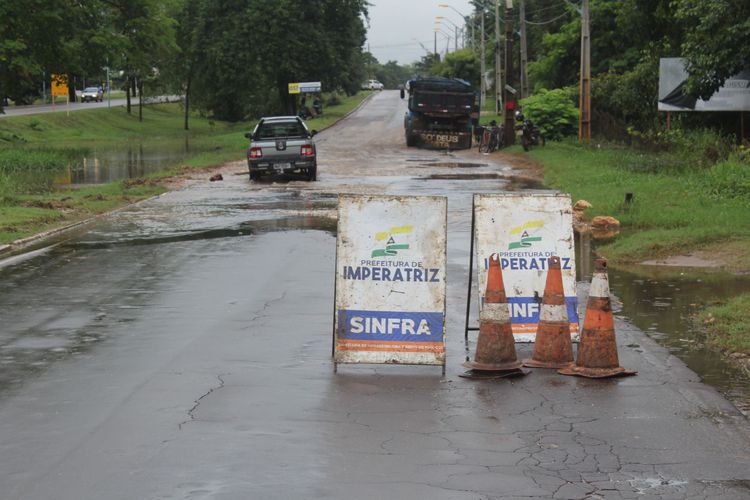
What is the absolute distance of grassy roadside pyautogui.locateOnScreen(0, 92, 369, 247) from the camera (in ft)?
74.1

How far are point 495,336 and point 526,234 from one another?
1.43m

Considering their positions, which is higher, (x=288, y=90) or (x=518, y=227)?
(x=288, y=90)

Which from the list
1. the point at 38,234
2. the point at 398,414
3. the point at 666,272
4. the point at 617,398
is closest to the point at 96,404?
the point at 398,414

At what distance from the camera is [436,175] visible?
3459 cm

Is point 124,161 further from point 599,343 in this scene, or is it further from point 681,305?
point 599,343

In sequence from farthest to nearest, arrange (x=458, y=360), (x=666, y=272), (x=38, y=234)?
(x=38, y=234), (x=666, y=272), (x=458, y=360)

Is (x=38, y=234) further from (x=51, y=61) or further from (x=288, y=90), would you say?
(x=288, y=90)

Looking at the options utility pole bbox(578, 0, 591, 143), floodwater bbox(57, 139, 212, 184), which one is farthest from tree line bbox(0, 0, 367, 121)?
utility pole bbox(578, 0, 591, 143)

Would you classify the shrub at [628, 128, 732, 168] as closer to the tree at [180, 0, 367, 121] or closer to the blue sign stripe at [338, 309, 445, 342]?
the blue sign stripe at [338, 309, 445, 342]

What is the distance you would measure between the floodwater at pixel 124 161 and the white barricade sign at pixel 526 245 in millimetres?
25795

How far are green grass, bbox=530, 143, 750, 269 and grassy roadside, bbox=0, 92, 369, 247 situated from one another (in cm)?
1027

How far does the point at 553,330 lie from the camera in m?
9.39

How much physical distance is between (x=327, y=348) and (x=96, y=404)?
2.60 metres

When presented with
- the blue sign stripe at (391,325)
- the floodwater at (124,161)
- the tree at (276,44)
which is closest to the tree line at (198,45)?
the tree at (276,44)
